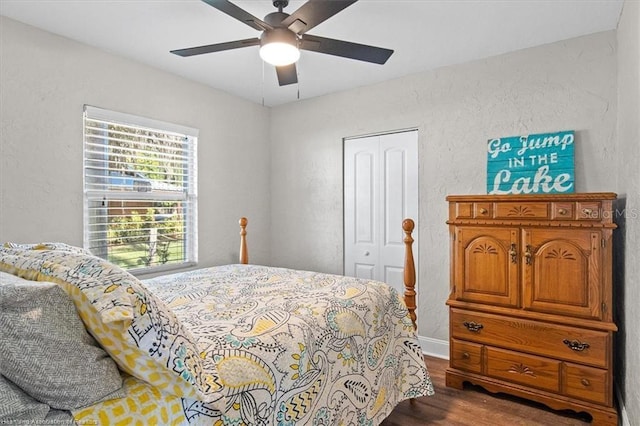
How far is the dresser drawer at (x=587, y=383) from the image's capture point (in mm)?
2156

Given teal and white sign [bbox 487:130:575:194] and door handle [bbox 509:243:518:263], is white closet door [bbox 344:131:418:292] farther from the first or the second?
door handle [bbox 509:243:518:263]

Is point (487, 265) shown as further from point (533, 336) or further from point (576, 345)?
point (576, 345)

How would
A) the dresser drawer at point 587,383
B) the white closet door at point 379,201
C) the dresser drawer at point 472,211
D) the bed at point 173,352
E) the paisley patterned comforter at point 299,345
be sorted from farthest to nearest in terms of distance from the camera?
the white closet door at point 379,201 → the dresser drawer at point 472,211 → the dresser drawer at point 587,383 → the paisley patterned comforter at point 299,345 → the bed at point 173,352

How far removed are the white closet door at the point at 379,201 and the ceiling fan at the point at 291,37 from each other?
142 cm

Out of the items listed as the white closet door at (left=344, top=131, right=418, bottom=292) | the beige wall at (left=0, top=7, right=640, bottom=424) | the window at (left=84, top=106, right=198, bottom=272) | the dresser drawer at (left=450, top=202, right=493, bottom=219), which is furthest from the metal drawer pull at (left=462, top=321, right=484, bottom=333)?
the window at (left=84, top=106, right=198, bottom=272)

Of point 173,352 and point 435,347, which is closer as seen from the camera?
point 173,352

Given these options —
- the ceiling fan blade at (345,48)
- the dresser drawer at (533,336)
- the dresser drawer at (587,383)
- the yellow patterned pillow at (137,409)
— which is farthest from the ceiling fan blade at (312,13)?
the dresser drawer at (587,383)

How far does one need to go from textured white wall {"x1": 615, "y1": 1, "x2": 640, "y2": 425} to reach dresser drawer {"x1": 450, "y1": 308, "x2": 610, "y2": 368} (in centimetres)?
16

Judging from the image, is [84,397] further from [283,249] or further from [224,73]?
[283,249]

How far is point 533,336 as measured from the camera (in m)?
2.38

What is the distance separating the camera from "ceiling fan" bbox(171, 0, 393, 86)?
5.73 feet

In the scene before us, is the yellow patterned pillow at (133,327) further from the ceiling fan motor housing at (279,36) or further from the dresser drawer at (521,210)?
the dresser drawer at (521,210)

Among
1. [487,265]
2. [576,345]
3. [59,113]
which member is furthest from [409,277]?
[59,113]

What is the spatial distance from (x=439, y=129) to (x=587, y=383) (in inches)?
82.8
